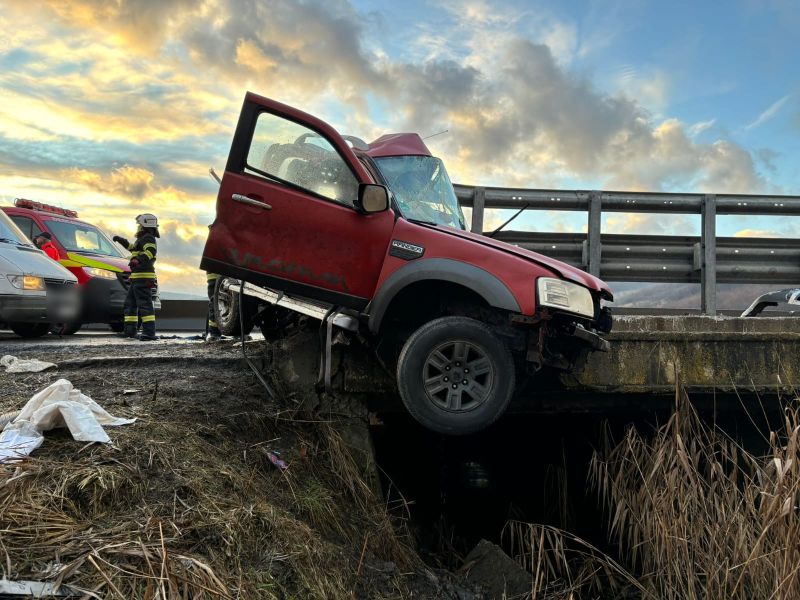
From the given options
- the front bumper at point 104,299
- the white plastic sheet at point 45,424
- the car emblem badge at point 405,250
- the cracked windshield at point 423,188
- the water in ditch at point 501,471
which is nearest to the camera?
the white plastic sheet at point 45,424

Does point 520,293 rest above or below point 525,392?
above

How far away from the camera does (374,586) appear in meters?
3.86

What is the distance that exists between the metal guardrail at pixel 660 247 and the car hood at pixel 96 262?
6385 mm

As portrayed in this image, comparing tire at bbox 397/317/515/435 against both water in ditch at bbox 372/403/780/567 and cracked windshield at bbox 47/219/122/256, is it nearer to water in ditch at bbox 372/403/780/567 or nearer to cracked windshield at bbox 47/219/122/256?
water in ditch at bbox 372/403/780/567

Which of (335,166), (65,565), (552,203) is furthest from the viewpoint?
(552,203)

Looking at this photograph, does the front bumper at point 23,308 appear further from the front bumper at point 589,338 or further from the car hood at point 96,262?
the front bumper at point 589,338

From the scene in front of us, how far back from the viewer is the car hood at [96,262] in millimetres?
11094

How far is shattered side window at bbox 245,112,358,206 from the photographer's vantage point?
15.9 ft

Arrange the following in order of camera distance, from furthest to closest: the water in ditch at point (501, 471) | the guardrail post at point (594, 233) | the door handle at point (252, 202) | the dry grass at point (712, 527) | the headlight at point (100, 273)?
1. the headlight at point (100, 273)
2. the guardrail post at point (594, 233)
3. the water in ditch at point (501, 471)
4. the door handle at point (252, 202)
5. the dry grass at point (712, 527)

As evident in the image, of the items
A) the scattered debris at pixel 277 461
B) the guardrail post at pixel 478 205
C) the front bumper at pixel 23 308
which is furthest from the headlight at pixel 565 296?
the front bumper at pixel 23 308

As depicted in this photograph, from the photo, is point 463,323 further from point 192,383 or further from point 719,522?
point 192,383

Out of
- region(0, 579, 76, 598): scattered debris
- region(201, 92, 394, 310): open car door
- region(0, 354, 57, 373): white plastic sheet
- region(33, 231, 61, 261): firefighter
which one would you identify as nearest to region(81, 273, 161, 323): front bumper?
region(33, 231, 61, 261): firefighter

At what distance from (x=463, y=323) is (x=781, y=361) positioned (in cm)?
292

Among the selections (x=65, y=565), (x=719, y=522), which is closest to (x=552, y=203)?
(x=719, y=522)
